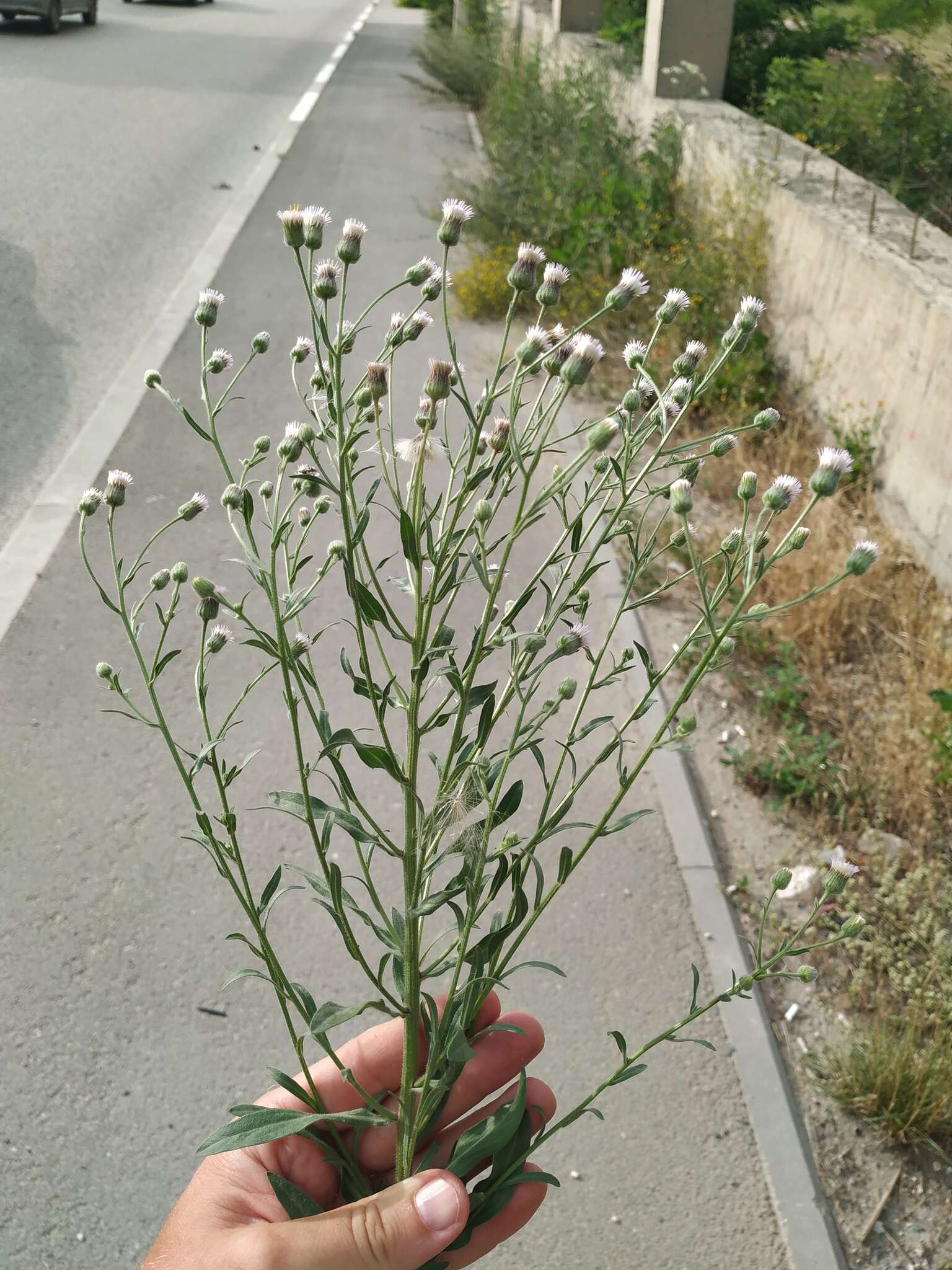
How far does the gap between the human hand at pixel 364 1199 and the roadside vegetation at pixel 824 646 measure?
1.51 m

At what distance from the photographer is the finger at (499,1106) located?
6.08 ft

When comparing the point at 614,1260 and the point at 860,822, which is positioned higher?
the point at 860,822

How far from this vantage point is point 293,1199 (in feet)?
5.65

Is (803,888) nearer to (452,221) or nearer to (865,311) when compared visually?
(452,221)

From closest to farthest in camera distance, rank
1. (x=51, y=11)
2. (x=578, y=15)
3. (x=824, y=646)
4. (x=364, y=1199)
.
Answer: (x=364, y=1199)
(x=824, y=646)
(x=578, y=15)
(x=51, y=11)

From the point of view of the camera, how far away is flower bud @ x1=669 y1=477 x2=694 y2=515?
141 cm

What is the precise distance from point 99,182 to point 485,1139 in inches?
468

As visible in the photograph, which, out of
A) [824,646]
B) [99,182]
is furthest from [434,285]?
[99,182]

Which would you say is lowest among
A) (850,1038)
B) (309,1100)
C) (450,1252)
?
(850,1038)

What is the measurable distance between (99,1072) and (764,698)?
253cm

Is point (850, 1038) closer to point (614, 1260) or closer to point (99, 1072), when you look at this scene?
point (614, 1260)

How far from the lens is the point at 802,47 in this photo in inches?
414

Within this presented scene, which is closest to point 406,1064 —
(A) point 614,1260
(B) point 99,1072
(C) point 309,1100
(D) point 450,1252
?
(C) point 309,1100

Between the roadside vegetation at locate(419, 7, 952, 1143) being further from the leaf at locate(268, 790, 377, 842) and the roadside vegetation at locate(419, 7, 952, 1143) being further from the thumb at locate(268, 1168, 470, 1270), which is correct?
the leaf at locate(268, 790, 377, 842)
